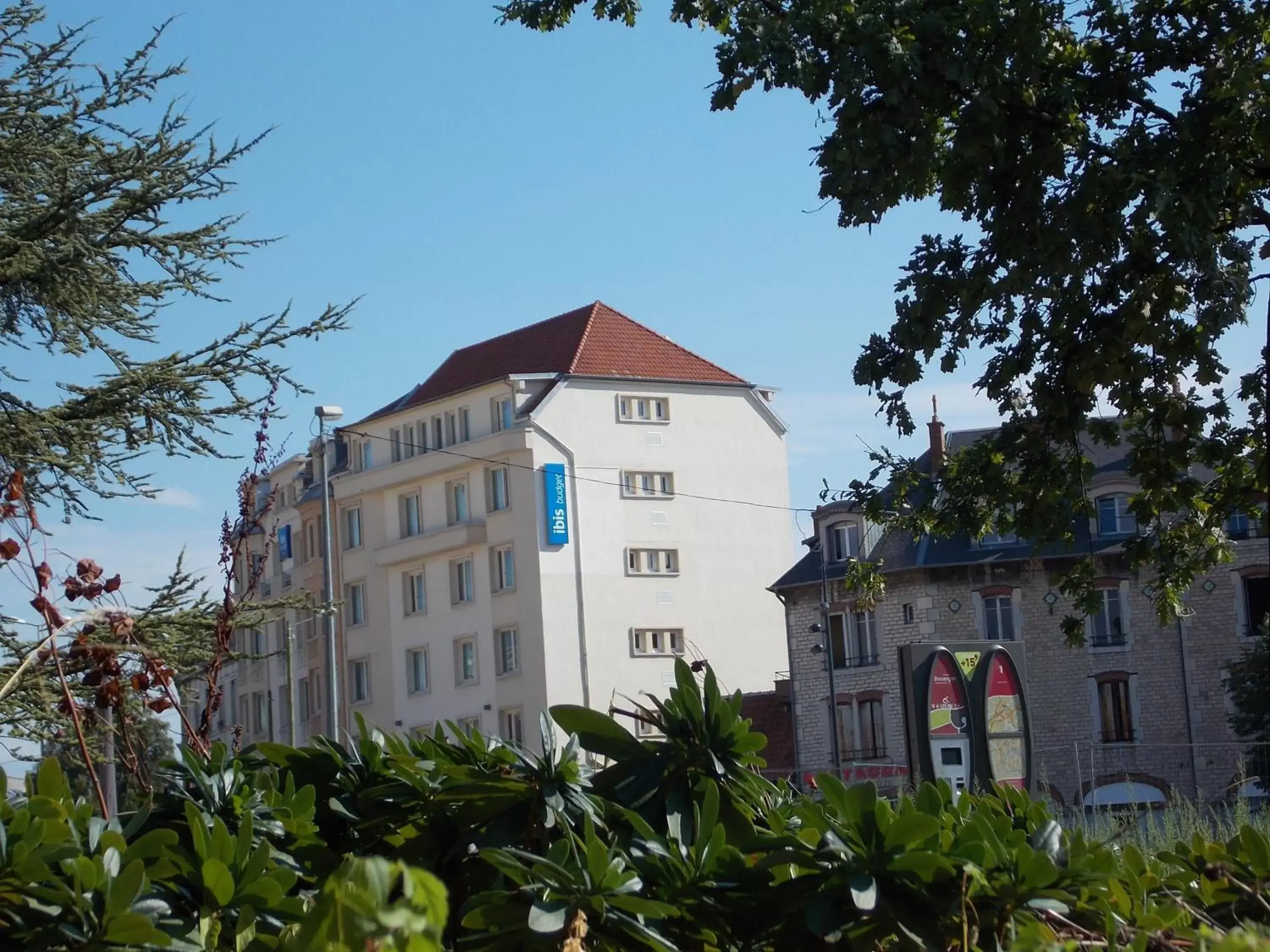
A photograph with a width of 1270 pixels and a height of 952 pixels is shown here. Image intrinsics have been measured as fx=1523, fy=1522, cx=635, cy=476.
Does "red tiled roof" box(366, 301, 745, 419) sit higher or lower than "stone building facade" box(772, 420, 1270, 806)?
higher

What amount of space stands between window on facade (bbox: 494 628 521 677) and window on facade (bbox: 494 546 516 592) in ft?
6.00

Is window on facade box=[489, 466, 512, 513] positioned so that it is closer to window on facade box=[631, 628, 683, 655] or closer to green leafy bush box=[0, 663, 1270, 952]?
window on facade box=[631, 628, 683, 655]

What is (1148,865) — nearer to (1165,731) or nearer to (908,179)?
(908,179)

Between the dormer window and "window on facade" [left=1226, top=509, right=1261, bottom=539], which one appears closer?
→ "window on facade" [left=1226, top=509, right=1261, bottom=539]

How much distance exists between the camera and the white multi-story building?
210ft

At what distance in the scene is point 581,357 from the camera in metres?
67.6

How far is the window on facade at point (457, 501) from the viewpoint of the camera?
222 feet

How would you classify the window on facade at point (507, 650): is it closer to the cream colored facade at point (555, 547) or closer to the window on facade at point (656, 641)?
the cream colored facade at point (555, 547)

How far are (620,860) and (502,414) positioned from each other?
212 feet

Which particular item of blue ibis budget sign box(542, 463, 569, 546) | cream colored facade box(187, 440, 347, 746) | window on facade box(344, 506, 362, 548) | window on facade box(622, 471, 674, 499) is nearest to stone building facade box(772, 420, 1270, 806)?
window on facade box(622, 471, 674, 499)

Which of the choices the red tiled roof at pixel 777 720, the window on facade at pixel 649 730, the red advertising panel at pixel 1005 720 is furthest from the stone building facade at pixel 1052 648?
the window on facade at pixel 649 730

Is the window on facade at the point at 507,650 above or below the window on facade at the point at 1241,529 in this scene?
below

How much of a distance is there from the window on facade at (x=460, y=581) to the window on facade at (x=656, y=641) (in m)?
7.81

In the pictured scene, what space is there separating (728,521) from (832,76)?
6021 centimetres
